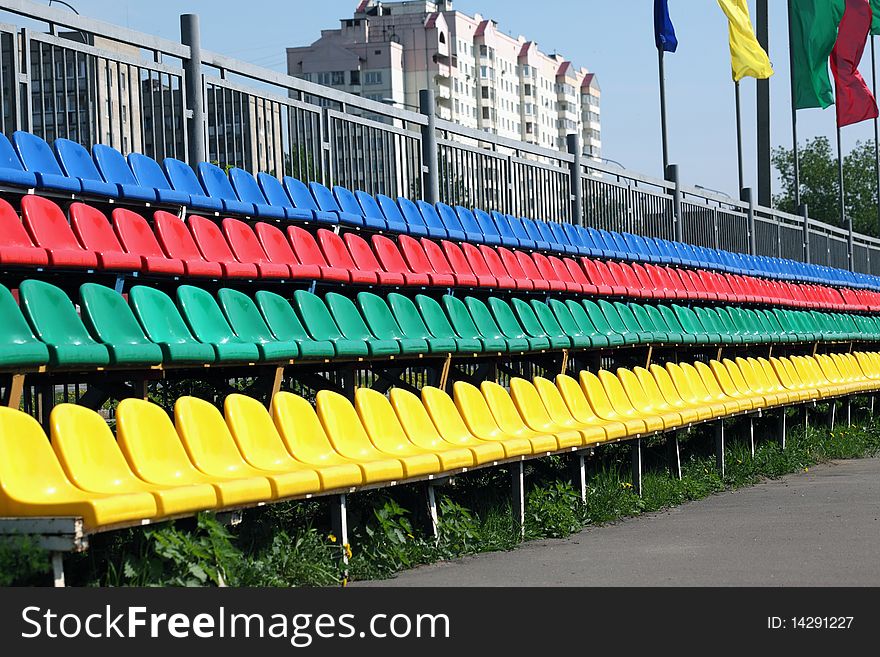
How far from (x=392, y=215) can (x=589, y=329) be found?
2.29m

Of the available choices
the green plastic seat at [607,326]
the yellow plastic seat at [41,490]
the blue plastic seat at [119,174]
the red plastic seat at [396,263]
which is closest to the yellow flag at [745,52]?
the green plastic seat at [607,326]

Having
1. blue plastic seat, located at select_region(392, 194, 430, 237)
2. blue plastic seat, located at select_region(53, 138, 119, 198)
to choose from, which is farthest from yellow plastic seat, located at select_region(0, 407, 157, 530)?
blue plastic seat, located at select_region(392, 194, 430, 237)

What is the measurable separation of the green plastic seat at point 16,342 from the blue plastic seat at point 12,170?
1191 millimetres

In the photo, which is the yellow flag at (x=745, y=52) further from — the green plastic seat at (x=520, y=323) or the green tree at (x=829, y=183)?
the green tree at (x=829, y=183)

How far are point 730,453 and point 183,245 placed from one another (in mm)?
6722

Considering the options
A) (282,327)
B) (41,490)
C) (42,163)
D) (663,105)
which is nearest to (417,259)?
(282,327)

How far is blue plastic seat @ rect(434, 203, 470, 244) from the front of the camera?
11664 millimetres

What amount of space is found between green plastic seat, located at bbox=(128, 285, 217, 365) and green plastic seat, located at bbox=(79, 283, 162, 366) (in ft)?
0.16

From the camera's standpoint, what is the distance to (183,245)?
26.4 feet

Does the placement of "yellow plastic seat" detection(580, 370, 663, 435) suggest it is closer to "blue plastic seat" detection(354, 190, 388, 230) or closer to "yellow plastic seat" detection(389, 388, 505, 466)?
"blue plastic seat" detection(354, 190, 388, 230)

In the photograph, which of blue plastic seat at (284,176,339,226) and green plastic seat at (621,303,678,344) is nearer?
blue plastic seat at (284,176,339,226)

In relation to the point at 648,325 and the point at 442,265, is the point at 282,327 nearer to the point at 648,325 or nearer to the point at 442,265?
the point at 442,265

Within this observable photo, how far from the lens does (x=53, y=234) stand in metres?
7.11
